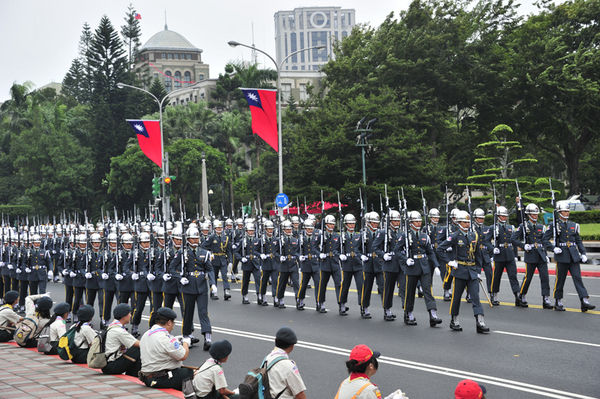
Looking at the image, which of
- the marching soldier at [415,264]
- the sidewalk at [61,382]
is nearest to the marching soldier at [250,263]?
the marching soldier at [415,264]

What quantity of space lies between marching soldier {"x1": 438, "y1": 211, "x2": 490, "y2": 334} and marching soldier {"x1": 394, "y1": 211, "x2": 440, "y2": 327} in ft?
2.13

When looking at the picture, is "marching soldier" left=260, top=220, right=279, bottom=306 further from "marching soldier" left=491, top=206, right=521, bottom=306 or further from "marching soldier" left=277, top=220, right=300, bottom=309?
"marching soldier" left=491, top=206, right=521, bottom=306

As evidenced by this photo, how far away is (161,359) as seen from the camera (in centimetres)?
889

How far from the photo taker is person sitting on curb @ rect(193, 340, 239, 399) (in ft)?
24.7

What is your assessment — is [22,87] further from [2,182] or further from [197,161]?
[197,161]

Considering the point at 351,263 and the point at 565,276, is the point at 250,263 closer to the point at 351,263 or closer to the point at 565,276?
the point at 351,263

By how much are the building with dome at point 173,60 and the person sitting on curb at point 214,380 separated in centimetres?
12309

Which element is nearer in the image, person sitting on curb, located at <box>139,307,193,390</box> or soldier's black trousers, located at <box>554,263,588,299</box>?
person sitting on curb, located at <box>139,307,193,390</box>

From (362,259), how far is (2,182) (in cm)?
7393

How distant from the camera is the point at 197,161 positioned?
60.6 metres

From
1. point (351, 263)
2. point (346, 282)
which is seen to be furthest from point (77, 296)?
point (351, 263)

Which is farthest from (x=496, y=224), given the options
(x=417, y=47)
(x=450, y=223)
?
(x=417, y=47)

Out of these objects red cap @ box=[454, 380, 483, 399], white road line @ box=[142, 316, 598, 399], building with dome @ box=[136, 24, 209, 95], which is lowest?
white road line @ box=[142, 316, 598, 399]

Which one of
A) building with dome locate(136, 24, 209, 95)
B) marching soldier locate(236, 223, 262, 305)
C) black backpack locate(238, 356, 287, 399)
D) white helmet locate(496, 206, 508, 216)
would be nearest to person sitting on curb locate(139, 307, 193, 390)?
black backpack locate(238, 356, 287, 399)
